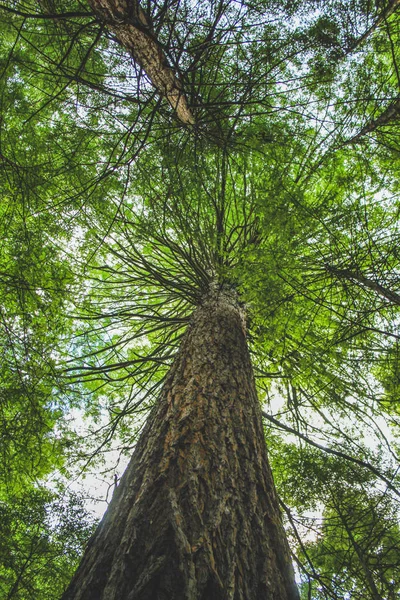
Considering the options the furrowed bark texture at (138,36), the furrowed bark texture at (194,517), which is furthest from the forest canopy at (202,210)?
the furrowed bark texture at (194,517)

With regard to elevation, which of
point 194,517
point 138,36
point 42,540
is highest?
point 138,36

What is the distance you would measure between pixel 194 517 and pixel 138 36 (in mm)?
3105

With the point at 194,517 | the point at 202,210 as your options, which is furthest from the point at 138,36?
the point at 194,517

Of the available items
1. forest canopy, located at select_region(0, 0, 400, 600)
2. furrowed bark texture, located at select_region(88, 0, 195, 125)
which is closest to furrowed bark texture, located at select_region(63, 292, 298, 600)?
forest canopy, located at select_region(0, 0, 400, 600)

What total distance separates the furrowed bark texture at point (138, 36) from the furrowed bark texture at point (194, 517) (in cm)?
211

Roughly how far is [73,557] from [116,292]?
10.7ft

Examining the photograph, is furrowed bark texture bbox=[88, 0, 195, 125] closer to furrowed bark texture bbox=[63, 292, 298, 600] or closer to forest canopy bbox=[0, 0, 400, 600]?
forest canopy bbox=[0, 0, 400, 600]

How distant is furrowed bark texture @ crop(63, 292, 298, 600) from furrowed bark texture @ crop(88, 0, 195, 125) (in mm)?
2109

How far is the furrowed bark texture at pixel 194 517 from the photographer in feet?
3.20

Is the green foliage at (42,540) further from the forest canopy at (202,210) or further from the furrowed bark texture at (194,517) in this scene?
the furrowed bark texture at (194,517)

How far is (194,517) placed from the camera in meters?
1.15

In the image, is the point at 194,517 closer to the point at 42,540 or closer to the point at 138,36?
the point at 42,540

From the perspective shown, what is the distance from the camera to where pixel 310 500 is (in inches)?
124

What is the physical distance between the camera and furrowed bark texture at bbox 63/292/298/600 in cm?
98
